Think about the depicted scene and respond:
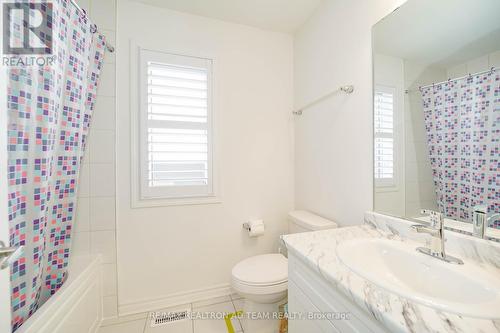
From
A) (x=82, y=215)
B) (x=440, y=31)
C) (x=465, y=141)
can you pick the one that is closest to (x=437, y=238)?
(x=465, y=141)

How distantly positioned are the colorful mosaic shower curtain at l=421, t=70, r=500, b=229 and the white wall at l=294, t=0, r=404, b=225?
1.06 feet

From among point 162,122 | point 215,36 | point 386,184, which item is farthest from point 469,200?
point 215,36

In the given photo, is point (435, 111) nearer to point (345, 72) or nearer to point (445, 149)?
point (445, 149)

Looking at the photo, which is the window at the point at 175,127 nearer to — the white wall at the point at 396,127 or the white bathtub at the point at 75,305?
the white bathtub at the point at 75,305

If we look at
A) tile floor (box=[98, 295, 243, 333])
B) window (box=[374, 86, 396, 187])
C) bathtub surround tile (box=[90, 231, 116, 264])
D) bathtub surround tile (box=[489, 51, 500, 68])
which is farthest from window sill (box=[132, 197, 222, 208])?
bathtub surround tile (box=[489, 51, 500, 68])

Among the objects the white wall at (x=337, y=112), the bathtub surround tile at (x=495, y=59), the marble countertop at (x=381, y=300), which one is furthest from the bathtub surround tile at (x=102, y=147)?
the bathtub surround tile at (x=495, y=59)

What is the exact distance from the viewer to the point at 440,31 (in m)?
0.90

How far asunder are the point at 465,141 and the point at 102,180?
2111mm

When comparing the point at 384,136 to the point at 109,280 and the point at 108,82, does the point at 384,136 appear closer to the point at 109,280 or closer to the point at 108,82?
the point at 108,82

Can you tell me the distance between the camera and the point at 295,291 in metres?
0.95

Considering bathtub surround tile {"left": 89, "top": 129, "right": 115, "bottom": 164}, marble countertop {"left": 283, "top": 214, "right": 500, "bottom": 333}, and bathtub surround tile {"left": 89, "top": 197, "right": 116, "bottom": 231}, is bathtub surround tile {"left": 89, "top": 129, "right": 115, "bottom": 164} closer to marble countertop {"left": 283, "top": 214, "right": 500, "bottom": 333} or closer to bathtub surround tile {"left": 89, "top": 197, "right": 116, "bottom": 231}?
bathtub surround tile {"left": 89, "top": 197, "right": 116, "bottom": 231}

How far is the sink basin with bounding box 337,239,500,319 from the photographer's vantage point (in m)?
0.51

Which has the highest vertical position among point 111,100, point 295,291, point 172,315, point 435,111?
point 111,100

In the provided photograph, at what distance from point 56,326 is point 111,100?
55.0 inches
